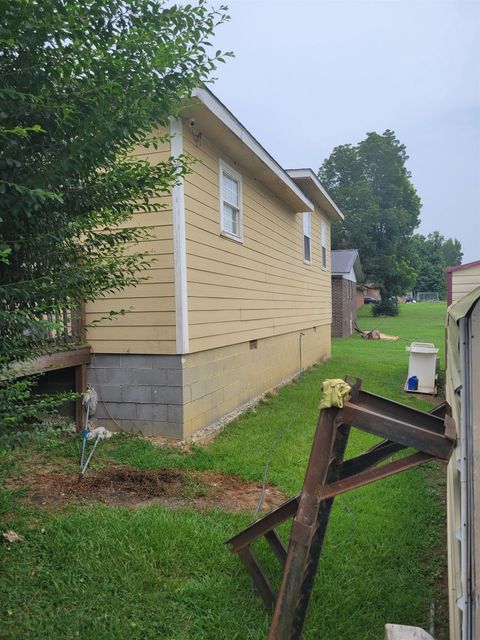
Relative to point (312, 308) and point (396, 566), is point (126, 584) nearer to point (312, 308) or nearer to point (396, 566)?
point (396, 566)

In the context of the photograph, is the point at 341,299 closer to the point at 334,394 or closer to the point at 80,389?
the point at 80,389

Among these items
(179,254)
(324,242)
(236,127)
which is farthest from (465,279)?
(324,242)

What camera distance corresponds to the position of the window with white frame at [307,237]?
1144 centimetres

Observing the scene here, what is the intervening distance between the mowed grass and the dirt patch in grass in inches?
6.7

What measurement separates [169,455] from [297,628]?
2.86m

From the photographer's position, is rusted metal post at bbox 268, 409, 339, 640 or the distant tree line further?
the distant tree line

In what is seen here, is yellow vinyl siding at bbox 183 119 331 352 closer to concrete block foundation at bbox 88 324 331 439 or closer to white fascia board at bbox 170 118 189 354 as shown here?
white fascia board at bbox 170 118 189 354

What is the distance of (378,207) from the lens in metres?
35.4

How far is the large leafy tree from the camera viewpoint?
34.5 metres

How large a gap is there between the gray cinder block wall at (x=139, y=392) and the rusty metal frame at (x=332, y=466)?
320 centimetres

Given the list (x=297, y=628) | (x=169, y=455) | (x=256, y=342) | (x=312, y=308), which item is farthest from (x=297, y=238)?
(x=297, y=628)

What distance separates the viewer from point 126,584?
2.58 m

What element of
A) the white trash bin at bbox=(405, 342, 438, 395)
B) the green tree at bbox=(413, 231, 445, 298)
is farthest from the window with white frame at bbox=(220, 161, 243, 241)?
the green tree at bbox=(413, 231, 445, 298)

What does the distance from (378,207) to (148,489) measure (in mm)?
35197
